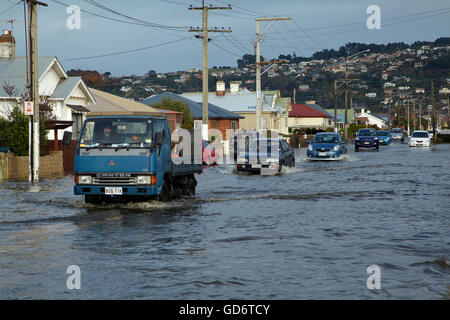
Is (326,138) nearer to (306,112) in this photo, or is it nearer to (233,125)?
(233,125)

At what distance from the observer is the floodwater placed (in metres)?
7.90

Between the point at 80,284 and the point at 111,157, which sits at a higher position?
the point at 111,157

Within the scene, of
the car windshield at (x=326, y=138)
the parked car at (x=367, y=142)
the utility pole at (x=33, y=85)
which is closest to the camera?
the utility pole at (x=33, y=85)

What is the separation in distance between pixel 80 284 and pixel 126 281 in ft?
1.74

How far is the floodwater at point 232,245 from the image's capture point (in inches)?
311

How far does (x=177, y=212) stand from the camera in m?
15.8

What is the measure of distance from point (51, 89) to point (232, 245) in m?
32.4

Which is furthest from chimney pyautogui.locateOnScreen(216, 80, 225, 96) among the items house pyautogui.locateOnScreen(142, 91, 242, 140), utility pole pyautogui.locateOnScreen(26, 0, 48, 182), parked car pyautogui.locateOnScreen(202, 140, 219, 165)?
utility pole pyautogui.locateOnScreen(26, 0, 48, 182)

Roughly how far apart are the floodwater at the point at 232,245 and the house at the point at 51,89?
19092 millimetres

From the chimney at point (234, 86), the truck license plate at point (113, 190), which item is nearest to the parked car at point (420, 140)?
the chimney at point (234, 86)

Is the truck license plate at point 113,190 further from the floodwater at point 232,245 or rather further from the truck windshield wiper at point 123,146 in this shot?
the truck windshield wiper at point 123,146
